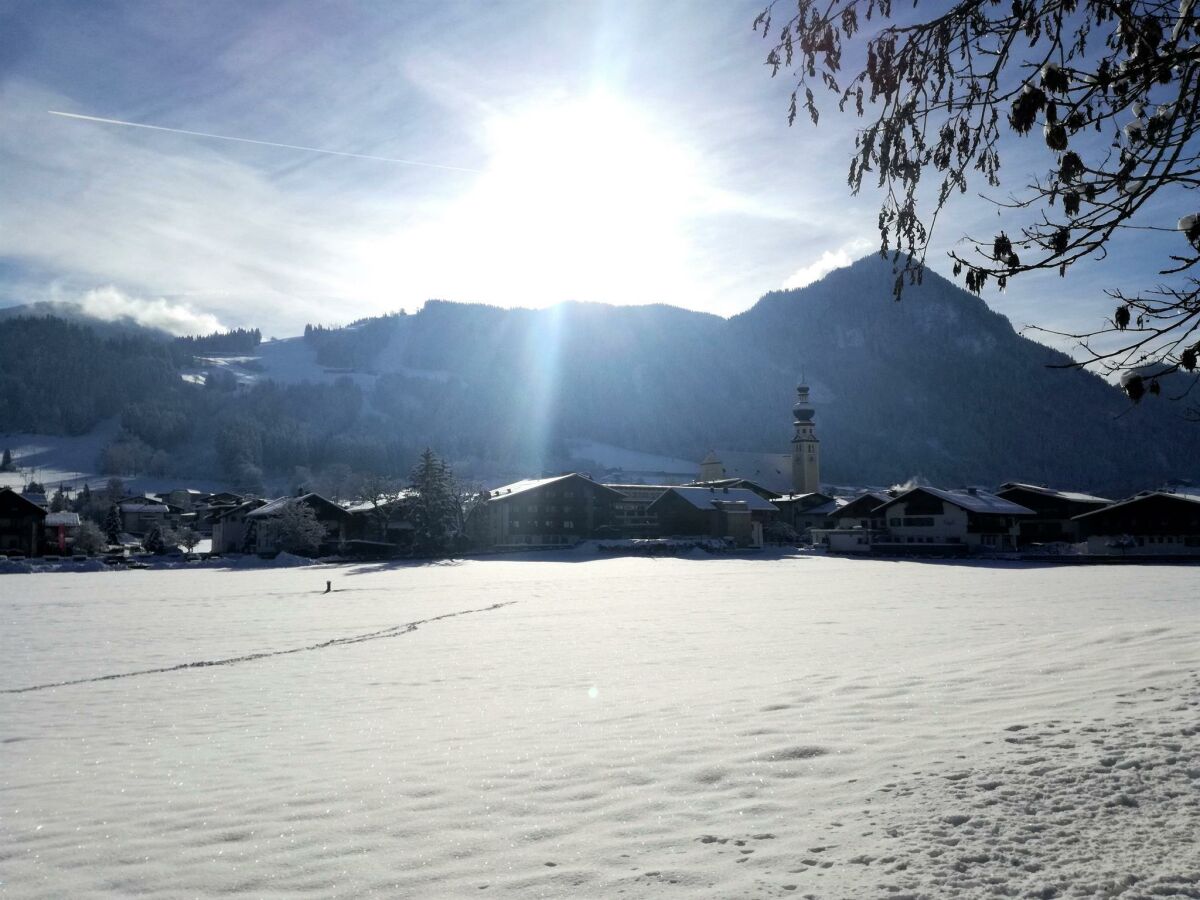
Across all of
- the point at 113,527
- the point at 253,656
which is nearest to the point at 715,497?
the point at 253,656

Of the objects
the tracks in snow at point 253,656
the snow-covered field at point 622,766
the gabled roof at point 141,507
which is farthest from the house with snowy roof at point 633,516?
the gabled roof at point 141,507

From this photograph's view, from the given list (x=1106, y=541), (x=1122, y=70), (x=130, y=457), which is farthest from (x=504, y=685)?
(x=130, y=457)

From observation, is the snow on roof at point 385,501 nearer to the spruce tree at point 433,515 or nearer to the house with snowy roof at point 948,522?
the spruce tree at point 433,515

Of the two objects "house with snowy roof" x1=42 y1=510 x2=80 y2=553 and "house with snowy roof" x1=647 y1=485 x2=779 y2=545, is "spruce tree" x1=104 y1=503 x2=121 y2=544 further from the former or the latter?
"house with snowy roof" x1=647 y1=485 x2=779 y2=545

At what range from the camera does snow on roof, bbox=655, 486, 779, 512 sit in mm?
82938

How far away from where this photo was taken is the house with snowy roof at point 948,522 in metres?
65.2

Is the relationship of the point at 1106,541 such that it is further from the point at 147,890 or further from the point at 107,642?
the point at 147,890

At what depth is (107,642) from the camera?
21.2 meters

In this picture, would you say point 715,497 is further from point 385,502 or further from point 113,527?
point 113,527

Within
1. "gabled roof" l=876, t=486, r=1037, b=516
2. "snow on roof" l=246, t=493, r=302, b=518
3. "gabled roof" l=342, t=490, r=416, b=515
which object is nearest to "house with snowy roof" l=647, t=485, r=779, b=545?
"gabled roof" l=876, t=486, r=1037, b=516

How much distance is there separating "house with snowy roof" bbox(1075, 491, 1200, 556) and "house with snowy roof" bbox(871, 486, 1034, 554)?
7.76 meters

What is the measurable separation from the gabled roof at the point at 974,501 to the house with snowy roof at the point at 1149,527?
25.0ft

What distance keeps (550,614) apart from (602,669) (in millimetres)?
11432

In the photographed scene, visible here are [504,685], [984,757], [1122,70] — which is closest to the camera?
[1122,70]
